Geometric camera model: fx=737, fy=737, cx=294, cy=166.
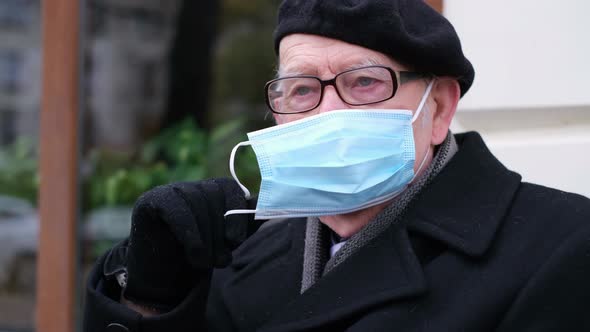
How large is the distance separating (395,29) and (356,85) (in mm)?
176

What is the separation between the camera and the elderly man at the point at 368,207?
163 cm

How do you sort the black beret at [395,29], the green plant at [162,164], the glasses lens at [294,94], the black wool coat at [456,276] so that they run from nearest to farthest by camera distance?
the black wool coat at [456,276]
the black beret at [395,29]
the glasses lens at [294,94]
the green plant at [162,164]

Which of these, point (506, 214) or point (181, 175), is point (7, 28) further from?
point (506, 214)

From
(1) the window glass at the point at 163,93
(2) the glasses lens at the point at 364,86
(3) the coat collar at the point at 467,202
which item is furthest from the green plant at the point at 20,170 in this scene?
(3) the coat collar at the point at 467,202

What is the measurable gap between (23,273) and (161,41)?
68.5 inches

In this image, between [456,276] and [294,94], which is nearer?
[456,276]

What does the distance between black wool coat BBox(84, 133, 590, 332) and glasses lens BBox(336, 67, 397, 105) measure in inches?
9.8

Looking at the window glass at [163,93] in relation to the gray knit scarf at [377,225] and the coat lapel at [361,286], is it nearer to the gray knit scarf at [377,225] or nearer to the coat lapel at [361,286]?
the gray knit scarf at [377,225]

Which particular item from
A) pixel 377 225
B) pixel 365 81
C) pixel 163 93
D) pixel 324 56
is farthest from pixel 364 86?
pixel 163 93

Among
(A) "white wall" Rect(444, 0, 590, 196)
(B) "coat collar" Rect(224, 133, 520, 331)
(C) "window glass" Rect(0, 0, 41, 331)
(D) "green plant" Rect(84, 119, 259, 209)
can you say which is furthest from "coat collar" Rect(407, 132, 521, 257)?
(C) "window glass" Rect(0, 0, 41, 331)

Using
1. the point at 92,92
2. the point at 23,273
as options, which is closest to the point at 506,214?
the point at 92,92

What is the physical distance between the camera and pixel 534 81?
2383 mm

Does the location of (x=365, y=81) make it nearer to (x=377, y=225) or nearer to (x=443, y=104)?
(x=443, y=104)

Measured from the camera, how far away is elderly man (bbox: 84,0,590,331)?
1.63m
